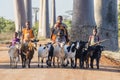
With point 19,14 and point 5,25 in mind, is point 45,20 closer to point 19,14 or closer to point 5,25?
point 19,14

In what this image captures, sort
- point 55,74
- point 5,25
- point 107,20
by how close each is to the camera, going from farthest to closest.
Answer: point 5,25 < point 107,20 < point 55,74

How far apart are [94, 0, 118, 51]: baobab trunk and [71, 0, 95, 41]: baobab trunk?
66cm

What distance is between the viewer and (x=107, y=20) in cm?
2888

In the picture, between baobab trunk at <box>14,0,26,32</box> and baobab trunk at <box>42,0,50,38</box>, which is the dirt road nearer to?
baobab trunk at <box>14,0,26,32</box>

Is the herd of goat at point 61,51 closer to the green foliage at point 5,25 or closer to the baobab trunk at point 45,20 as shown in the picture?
the baobab trunk at point 45,20

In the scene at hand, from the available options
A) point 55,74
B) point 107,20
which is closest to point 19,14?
point 107,20

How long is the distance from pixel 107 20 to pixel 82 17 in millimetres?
1915

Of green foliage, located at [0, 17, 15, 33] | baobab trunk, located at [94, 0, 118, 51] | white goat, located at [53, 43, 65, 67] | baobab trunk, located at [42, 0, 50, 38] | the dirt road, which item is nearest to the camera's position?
the dirt road

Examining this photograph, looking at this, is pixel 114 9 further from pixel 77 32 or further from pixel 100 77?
pixel 100 77

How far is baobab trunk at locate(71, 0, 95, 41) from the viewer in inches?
1084

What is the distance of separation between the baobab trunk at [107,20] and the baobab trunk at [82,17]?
66 cm

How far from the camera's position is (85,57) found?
712 inches

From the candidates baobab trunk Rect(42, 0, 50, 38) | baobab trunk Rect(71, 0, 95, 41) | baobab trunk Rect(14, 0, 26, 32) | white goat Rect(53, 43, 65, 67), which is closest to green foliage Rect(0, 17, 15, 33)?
baobab trunk Rect(42, 0, 50, 38)

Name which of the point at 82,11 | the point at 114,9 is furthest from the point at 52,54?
the point at 114,9
